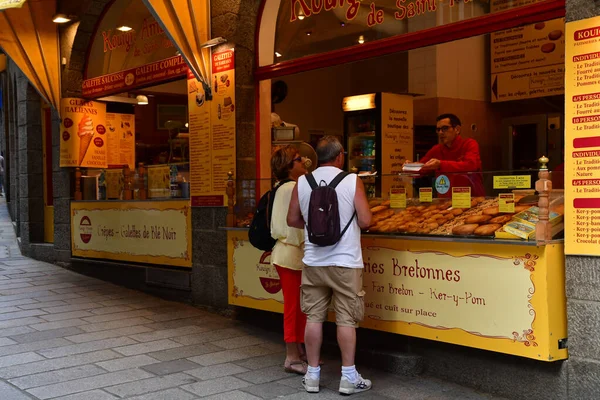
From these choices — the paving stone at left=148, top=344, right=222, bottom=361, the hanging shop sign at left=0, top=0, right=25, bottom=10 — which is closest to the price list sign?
the paving stone at left=148, top=344, right=222, bottom=361

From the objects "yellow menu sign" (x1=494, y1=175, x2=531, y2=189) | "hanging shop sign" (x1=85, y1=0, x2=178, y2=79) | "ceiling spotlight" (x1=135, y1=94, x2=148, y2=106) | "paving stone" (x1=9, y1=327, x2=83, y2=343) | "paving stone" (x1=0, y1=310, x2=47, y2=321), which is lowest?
"paving stone" (x1=9, y1=327, x2=83, y2=343)

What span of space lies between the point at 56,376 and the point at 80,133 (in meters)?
6.27

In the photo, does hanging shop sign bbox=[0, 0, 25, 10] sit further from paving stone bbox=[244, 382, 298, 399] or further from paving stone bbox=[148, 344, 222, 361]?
paving stone bbox=[244, 382, 298, 399]

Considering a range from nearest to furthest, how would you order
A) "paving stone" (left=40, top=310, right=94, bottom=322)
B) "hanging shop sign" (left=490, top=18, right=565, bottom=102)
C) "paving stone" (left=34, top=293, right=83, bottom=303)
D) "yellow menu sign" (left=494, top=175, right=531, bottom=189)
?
1. "yellow menu sign" (left=494, top=175, right=531, bottom=189)
2. "paving stone" (left=40, top=310, right=94, bottom=322)
3. "paving stone" (left=34, top=293, right=83, bottom=303)
4. "hanging shop sign" (left=490, top=18, right=565, bottom=102)

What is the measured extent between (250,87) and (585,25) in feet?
13.2

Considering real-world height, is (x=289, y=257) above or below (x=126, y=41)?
below

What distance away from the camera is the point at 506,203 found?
4.77 m

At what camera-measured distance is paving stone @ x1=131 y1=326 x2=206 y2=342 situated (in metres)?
6.57

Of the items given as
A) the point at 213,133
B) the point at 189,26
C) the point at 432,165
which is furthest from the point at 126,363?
the point at 189,26

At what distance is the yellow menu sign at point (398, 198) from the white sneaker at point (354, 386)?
1.40 metres

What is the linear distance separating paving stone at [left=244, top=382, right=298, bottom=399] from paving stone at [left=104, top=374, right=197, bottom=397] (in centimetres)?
51

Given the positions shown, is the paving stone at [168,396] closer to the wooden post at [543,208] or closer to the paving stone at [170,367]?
the paving stone at [170,367]

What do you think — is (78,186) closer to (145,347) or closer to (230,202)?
(230,202)

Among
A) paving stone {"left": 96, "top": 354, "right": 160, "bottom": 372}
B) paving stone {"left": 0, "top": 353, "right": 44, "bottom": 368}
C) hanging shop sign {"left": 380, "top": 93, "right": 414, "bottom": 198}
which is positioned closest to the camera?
paving stone {"left": 96, "top": 354, "right": 160, "bottom": 372}
